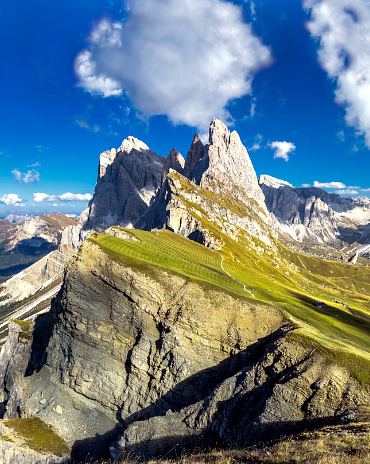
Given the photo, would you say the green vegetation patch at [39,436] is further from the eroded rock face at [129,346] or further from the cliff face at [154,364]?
the eroded rock face at [129,346]

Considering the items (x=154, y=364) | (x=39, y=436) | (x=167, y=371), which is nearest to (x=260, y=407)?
(x=167, y=371)

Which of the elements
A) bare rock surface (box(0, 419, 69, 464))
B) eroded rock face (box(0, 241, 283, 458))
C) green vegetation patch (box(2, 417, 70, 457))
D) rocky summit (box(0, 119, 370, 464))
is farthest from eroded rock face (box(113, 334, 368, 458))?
green vegetation patch (box(2, 417, 70, 457))

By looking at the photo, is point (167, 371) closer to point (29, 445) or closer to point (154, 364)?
point (154, 364)

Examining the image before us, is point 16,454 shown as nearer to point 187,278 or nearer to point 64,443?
point 64,443

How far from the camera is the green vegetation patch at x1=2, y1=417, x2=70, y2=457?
3269 cm

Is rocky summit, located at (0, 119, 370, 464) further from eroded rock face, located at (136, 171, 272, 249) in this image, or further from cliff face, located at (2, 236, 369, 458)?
eroded rock face, located at (136, 171, 272, 249)

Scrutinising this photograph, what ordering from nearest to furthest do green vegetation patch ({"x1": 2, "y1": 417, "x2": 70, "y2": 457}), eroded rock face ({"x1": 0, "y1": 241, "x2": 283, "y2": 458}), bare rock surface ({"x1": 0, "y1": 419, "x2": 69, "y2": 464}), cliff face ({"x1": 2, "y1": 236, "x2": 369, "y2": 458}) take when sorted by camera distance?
cliff face ({"x1": 2, "y1": 236, "x2": 369, "y2": 458})
bare rock surface ({"x1": 0, "y1": 419, "x2": 69, "y2": 464})
green vegetation patch ({"x1": 2, "y1": 417, "x2": 70, "y2": 457})
eroded rock face ({"x1": 0, "y1": 241, "x2": 283, "y2": 458})

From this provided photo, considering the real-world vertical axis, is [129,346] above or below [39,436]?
above

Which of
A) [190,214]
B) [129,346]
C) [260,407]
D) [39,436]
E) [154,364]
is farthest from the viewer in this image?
[190,214]

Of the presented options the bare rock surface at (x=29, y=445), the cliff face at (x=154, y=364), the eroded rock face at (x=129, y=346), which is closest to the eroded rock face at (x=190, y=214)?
the eroded rock face at (x=129, y=346)

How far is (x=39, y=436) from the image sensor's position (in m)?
34.5

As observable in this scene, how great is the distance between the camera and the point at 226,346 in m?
33.4

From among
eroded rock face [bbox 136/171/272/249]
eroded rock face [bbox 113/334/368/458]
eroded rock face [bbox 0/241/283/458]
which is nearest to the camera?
eroded rock face [bbox 113/334/368/458]

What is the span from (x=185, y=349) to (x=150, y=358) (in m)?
6.29
